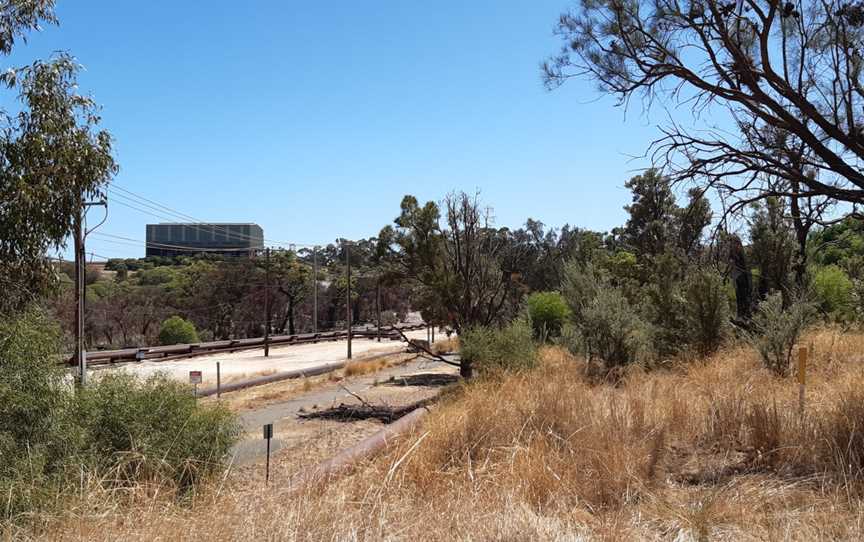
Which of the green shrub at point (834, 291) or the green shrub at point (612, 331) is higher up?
the green shrub at point (834, 291)

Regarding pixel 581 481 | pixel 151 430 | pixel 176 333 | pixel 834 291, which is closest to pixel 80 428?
pixel 151 430

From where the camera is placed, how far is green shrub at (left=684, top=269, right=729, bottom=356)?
16.1 metres

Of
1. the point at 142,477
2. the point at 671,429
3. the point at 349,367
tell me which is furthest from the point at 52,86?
the point at 349,367

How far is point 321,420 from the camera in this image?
15445 mm

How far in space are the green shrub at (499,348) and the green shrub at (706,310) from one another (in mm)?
3473

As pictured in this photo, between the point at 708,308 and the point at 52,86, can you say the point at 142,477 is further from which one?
the point at 708,308

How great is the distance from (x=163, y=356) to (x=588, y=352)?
2924 cm

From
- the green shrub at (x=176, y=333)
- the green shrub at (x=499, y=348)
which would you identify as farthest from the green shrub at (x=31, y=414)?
the green shrub at (x=176, y=333)

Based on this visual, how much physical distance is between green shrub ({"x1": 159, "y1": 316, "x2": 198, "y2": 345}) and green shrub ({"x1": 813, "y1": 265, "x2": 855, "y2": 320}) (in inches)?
1601

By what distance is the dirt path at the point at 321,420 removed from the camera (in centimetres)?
1111

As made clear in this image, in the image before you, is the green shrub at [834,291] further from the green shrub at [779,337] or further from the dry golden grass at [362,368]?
the dry golden grass at [362,368]

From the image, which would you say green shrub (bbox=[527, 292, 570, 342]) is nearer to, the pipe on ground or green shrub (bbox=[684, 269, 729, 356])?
green shrub (bbox=[684, 269, 729, 356])

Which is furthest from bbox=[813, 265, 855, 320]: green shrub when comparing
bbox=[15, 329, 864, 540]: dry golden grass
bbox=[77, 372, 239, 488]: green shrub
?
bbox=[77, 372, 239, 488]: green shrub

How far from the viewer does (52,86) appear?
26.0 ft
